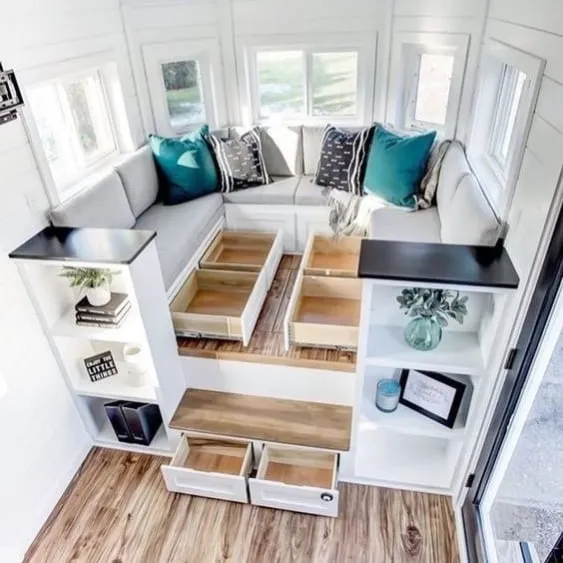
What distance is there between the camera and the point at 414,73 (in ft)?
10.6

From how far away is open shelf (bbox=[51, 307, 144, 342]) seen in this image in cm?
203

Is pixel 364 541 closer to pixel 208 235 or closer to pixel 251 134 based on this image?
pixel 208 235

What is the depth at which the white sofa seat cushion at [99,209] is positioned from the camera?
7.31 ft

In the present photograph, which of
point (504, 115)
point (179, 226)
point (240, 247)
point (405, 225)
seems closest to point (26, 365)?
point (179, 226)

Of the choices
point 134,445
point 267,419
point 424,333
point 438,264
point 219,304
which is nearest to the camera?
point 438,264

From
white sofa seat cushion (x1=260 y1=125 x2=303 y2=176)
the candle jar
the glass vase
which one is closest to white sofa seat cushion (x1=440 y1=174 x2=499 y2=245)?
the glass vase

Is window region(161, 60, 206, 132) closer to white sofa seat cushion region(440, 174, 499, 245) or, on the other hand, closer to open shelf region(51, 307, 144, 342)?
open shelf region(51, 307, 144, 342)

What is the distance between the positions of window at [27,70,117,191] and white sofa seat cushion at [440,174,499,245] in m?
2.09

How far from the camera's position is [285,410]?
228 cm

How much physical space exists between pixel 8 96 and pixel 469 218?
2.03 meters

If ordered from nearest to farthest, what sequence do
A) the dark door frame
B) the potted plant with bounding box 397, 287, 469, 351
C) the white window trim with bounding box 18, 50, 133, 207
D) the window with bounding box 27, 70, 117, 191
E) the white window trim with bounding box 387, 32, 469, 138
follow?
the dark door frame < the potted plant with bounding box 397, 287, 469, 351 < the white window trim with bounding box 18, 50, 133, 207 < the window with bounding box 27, 70, 117, 191 < the white window trim with bounding box 387, 32, 469, 138

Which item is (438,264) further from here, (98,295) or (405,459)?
(98,295)

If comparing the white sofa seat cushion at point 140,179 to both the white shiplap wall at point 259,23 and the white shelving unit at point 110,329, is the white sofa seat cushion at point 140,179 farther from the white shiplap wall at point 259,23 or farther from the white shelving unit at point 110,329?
the white shelving unit at point 110,329

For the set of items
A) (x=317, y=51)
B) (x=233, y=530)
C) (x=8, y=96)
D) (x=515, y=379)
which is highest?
(x=8, y=96)
